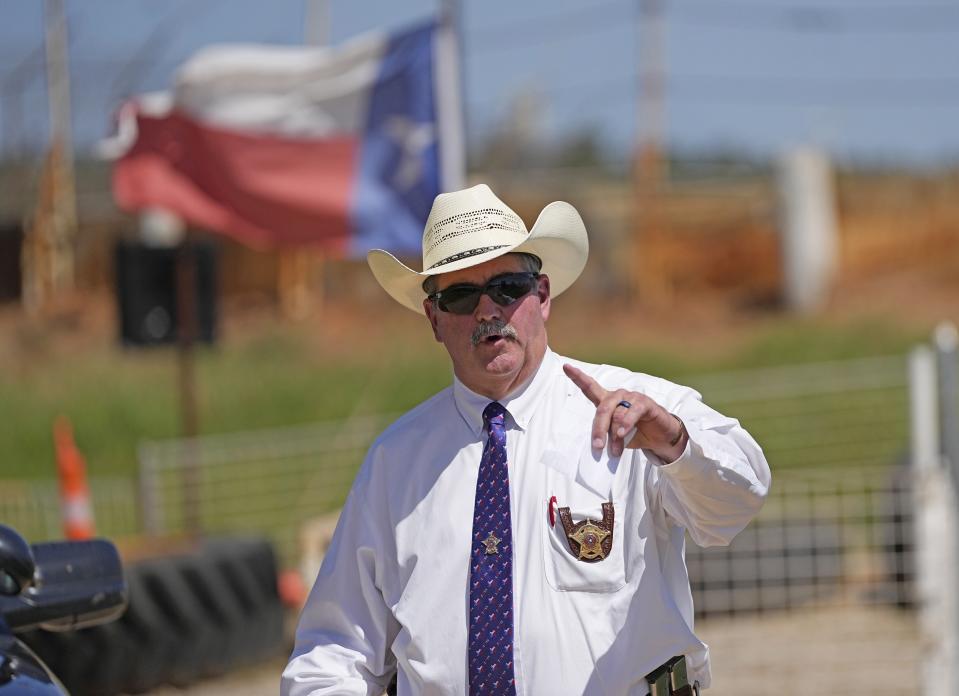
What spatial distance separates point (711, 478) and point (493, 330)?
1.90 ft

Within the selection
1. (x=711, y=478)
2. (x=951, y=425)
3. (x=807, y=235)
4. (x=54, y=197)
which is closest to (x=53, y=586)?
(x=711, y=478)

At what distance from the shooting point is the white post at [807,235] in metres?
24.5

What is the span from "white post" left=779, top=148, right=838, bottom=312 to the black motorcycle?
2160 cm

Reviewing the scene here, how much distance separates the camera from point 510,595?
335cm

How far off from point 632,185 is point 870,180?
493 centimetres

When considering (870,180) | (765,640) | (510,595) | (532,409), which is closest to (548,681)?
(510,595)

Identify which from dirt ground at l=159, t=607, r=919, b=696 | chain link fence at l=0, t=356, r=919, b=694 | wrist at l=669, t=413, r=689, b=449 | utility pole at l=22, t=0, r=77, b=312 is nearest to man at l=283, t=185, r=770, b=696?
wrist at l=669, t=413, r=689, b=449

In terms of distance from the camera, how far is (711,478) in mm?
3162

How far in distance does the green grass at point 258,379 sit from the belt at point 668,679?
14.8 metres

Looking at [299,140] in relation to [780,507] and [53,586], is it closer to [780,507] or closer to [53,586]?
[780,507]

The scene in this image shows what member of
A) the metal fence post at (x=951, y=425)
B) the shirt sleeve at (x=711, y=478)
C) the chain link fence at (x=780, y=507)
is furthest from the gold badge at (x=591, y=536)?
the chain link fence at (x=780, y=507)

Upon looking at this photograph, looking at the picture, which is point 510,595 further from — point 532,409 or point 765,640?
point 765,640

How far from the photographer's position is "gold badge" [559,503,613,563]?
3.33 m

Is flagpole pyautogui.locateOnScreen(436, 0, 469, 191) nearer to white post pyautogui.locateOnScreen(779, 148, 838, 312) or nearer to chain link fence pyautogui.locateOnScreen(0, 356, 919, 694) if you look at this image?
chain link fence pyautogui.locateOnScreen(0, 356, 919, 694)
